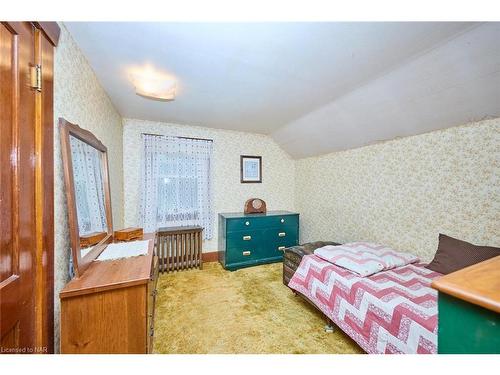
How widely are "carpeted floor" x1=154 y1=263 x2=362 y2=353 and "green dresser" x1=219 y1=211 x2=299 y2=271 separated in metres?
0.37

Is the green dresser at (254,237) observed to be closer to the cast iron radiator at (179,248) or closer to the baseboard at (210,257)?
the baseboard at (210,257)

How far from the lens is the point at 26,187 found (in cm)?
89

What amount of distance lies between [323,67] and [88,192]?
2.12 meters

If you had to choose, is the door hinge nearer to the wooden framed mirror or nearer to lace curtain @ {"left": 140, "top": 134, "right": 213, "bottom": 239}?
the wooden framed mirror

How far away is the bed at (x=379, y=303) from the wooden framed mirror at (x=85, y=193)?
187 cm

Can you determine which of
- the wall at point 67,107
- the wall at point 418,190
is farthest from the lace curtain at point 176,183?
the wall at point 418,190

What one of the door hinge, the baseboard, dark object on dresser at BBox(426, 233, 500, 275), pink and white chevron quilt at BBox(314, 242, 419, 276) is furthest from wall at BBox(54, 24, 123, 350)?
dark object on dresser at BBox(426, 233, 500, 275)

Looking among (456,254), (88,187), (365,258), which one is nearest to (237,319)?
(365,258)

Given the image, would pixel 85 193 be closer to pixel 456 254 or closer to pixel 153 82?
pixel 153 82

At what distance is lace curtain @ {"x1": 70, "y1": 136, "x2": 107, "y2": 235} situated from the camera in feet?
4.44

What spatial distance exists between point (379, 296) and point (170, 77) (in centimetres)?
250
